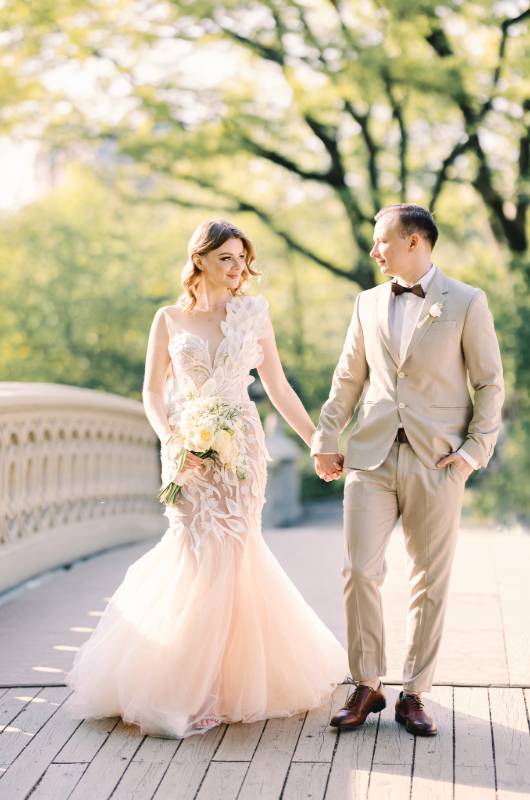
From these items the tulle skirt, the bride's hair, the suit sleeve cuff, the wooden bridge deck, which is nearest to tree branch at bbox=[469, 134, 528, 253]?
the wooden bridge deck

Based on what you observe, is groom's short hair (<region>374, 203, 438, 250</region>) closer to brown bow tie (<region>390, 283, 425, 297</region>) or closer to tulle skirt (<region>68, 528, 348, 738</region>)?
brown bow tie (<region>390, 283, 425, 297</region>)

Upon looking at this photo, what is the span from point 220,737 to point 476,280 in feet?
41.9

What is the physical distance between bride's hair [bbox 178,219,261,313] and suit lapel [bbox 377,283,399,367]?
70 cm

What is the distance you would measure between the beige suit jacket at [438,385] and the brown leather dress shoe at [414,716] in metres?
0.98

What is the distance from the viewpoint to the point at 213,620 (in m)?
3.76

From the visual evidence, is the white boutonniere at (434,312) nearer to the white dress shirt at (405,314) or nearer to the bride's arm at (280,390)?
the white dress shirt at (405,314)

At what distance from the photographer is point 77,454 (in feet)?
23.8

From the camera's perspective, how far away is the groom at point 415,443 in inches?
141

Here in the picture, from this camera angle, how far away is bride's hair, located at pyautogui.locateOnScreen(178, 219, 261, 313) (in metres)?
4.04

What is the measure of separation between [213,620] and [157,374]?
1189 millimetres

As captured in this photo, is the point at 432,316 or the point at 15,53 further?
the point at 15,53

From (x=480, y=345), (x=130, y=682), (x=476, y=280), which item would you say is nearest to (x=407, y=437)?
(x=480, y=345)

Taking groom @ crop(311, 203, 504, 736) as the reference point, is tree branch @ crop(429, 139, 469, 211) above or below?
above

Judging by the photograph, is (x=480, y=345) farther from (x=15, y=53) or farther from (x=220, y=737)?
(x=15, y=53)
